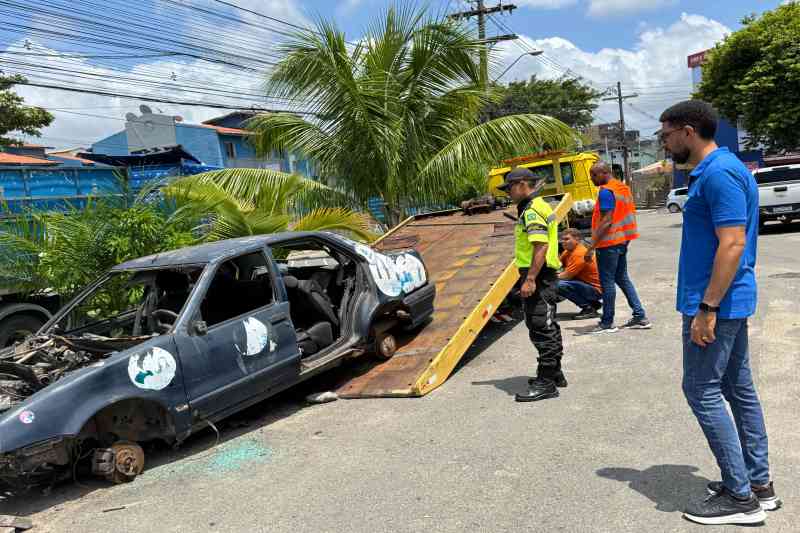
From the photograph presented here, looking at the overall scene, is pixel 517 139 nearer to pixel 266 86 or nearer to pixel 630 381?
pixel 266 86

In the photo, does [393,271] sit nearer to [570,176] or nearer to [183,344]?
[183,344]

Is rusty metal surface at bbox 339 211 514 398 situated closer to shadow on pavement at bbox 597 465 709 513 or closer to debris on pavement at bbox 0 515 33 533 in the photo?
shadow on pavement at bbox 597 465 709 513

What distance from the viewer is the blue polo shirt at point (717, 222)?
287 centimetres

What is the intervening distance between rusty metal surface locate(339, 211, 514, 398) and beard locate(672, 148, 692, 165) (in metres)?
3.08

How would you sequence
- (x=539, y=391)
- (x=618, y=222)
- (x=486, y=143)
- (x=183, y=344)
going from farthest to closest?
(x=486, y=143)
(x=618, y=222)
(x=539, y=391)
(x=183, y=344)

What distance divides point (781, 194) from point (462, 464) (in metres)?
13.9

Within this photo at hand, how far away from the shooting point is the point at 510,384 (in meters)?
5.70

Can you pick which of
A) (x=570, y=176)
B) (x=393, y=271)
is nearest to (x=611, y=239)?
(x=393, y=271)

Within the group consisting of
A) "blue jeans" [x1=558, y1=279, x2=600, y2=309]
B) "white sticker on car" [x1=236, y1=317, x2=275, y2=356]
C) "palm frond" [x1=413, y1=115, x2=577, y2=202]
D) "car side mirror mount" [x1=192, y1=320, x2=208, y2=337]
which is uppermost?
"palm frond" [x1=413, y1=115, x2=577, y2=202]

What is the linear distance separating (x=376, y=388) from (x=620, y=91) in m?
46.1

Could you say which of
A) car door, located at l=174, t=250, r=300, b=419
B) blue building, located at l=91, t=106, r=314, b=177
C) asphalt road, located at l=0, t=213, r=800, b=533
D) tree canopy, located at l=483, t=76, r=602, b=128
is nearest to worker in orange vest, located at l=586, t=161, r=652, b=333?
asphalt road, located at l=0, t=213, r=800, b=533

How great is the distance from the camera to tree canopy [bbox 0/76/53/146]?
768 inches

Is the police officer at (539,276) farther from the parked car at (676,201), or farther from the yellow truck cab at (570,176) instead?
the parked car at (676,201)

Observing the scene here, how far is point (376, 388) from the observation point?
5762mm
